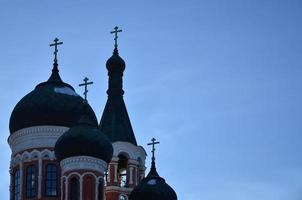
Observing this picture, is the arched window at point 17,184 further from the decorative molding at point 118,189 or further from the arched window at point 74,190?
the decorative molding at point 118,189

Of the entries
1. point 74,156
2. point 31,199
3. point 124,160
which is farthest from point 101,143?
point 124,160

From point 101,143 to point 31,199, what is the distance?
3.47 m

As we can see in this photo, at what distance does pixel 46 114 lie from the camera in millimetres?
39000

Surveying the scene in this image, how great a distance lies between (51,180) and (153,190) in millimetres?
3835

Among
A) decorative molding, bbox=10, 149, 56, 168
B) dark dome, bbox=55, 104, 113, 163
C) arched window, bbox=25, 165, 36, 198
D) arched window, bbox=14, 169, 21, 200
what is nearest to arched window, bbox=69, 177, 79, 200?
dark dome, bbox=55, 104, 113, 163

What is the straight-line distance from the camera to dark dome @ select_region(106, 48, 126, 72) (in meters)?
45.4

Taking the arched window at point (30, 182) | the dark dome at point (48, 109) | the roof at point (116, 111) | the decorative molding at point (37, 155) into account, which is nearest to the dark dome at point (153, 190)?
the dark dome at point (48, 109)

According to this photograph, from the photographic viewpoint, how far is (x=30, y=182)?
38594mm

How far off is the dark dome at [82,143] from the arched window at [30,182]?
6.16 feet

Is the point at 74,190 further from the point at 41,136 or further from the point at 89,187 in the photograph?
the point at 41,136

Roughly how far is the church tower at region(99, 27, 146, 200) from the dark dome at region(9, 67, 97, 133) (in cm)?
315

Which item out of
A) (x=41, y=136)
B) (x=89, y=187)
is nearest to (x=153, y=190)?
(x=89, y=187)

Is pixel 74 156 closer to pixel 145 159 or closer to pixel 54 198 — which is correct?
pixel 54 198

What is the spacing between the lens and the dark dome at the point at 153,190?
3925 centimetres
